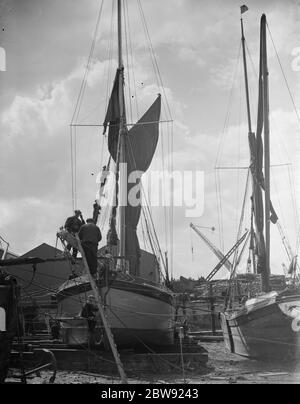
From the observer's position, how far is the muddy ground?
998cm

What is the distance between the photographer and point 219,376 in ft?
36.8

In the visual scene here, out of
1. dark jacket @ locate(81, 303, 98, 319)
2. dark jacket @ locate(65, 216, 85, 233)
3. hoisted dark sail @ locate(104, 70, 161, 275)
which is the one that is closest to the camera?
dark jacket @ locate(81, 303, 98, 319)

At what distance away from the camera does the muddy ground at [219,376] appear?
998 centimetres

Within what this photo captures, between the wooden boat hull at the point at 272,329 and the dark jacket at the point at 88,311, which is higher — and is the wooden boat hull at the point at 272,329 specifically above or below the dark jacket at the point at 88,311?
below

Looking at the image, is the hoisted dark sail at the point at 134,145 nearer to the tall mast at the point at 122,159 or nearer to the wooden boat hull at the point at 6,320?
the tall mast at the point at 122,159

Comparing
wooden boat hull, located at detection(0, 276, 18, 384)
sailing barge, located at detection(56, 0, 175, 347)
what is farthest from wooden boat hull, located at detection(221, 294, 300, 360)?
wooden boat hull, located at detection(0, 276, 18, 384)

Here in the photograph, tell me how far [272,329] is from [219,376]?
137 inches

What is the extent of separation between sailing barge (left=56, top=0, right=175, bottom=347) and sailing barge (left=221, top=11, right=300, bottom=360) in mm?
2667

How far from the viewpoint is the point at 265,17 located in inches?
717

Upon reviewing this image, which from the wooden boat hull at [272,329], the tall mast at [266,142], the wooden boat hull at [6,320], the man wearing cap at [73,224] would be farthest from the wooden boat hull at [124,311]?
the wooden boat hull at [6,320]

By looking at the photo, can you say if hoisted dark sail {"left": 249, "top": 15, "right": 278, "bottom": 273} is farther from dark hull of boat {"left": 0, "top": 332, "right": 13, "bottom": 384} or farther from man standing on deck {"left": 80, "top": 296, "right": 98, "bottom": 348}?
dark hull of boat {"left": 0, "top": 332, "right": 13, "bottom": 384}

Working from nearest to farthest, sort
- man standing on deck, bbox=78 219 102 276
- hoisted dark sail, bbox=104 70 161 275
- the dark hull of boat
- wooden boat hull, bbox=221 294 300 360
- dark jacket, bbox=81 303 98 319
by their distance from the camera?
the dark hull of boat → man standing on deck, bbox=78 219 102 276 → dark jacket, bbox=81 303 98 319 → wooden boat hull, bbox=221 294 300 360 → hoisted dark sail, bbox=104 70 161 275

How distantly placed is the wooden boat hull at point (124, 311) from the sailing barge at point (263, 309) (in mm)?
2950
